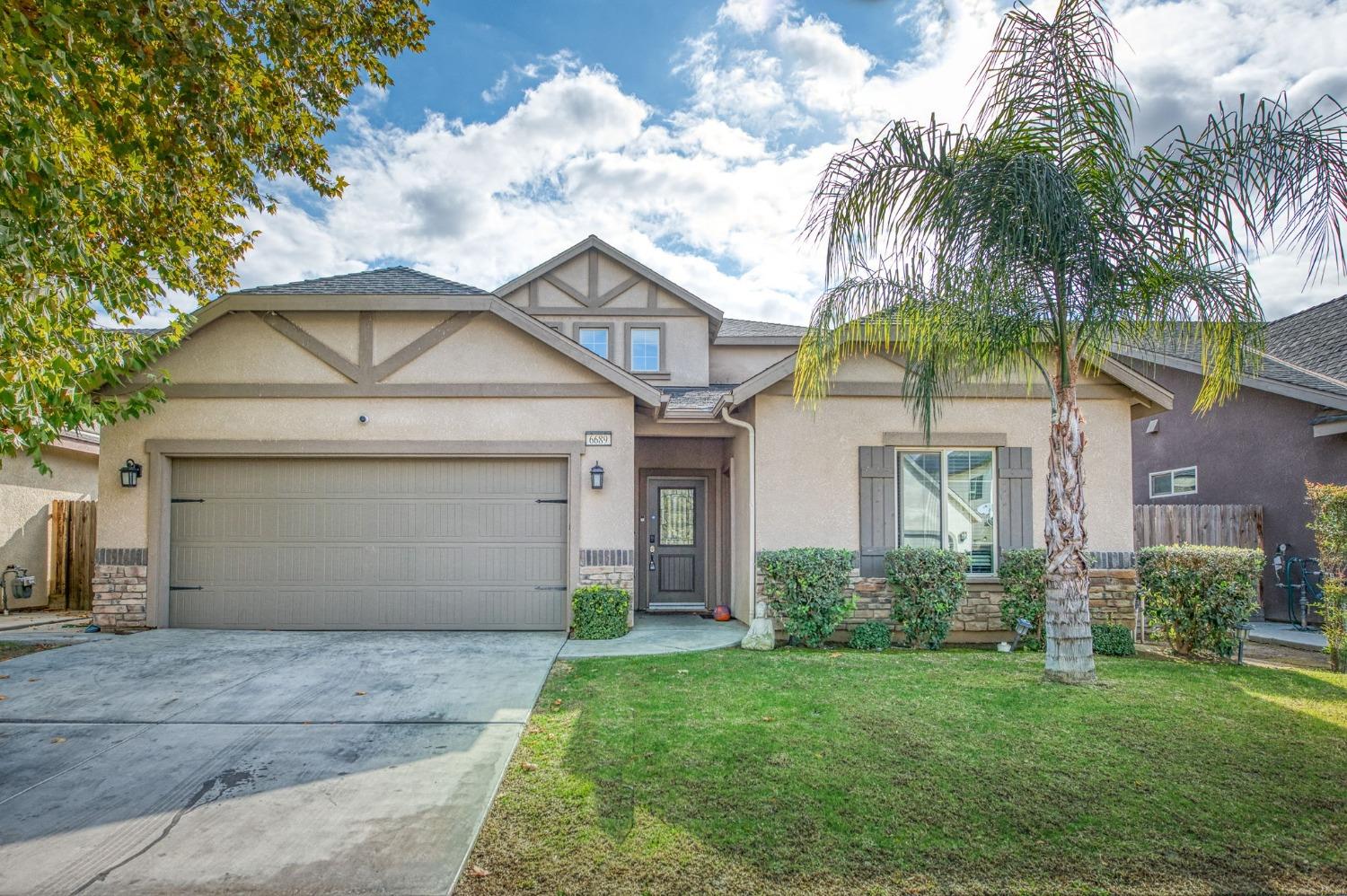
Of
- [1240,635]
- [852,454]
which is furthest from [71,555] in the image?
[1240,635]

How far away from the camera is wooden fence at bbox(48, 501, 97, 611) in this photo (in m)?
11.0

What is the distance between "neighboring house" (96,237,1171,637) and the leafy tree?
1176 millimetres

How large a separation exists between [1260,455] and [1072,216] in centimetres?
860

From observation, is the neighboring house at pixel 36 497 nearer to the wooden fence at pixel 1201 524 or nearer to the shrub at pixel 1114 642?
the shrub at pixel 1114 642

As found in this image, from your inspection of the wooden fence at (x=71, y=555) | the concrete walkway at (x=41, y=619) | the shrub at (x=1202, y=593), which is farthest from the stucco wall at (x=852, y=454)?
the wooden fence at (x=71, y=555)

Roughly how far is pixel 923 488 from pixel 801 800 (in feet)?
19.1

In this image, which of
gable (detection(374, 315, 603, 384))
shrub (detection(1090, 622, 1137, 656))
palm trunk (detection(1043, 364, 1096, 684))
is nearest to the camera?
palm trunk (detection(1043, 364, 1096, 684))

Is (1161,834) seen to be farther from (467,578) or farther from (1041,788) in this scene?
(467,578)

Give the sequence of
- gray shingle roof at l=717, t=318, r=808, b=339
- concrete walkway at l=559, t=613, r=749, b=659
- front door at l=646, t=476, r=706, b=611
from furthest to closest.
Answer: gray shingle roof at l=717, t=318, r=808, b=339
front door at l=646, t=476, r=706, b=611
concrete walkway at l=559, t=613, r=749, b=659

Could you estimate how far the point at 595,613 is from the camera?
27.2 ft

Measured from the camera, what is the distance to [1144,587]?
7.94m

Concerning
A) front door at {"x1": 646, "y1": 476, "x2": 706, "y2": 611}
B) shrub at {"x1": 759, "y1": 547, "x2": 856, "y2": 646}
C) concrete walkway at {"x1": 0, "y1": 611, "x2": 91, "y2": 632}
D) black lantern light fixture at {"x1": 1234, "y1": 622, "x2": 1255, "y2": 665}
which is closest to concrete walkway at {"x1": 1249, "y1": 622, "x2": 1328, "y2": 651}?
black lantern light fixture at {"x1": 1234, "y1": 622, "x2": 1255, "y2": 665}

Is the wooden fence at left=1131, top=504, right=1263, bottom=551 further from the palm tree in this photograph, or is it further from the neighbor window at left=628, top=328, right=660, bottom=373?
the neighbor window at left=628, top=328, right=660, bottom=373

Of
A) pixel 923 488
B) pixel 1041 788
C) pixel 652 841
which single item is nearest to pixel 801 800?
pixel 652 841
